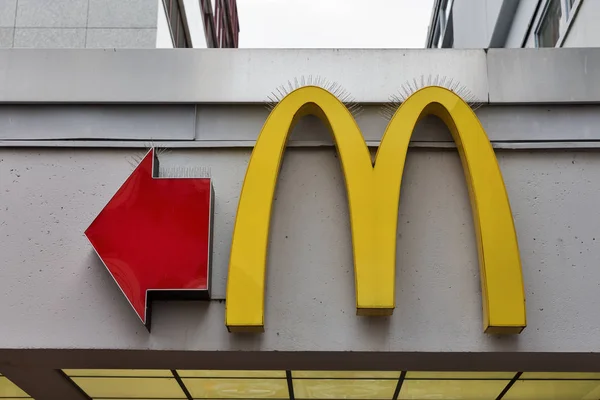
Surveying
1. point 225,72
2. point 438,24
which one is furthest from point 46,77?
point 438,24

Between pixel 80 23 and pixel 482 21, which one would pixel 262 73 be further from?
pixel 482 21

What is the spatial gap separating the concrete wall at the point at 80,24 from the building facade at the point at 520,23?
5.94m

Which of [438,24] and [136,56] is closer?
[136,56]

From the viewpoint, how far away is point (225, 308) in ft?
20.9

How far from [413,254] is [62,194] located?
10.00 ft

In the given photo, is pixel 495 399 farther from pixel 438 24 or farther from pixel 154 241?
pixel 438 24

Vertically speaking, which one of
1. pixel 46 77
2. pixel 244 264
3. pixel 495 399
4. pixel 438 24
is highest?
pixel 438 24

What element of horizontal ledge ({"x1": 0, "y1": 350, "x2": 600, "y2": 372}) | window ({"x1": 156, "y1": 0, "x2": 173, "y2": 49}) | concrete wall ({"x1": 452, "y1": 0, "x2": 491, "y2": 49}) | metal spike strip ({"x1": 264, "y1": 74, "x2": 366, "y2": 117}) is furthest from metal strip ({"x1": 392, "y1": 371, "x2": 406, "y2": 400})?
concrete wall ({"x1": 452, "y1": 0, "x2": 491, "y2": 49})

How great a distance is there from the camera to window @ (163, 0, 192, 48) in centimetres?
1336

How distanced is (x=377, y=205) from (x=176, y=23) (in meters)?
9.18

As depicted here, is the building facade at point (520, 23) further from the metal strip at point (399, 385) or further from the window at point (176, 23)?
the window at point (176, 23)

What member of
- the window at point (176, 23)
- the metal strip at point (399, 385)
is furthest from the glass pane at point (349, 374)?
the window at point (176, 23)

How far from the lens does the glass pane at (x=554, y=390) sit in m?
7.92

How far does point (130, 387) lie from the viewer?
8.14 meters
